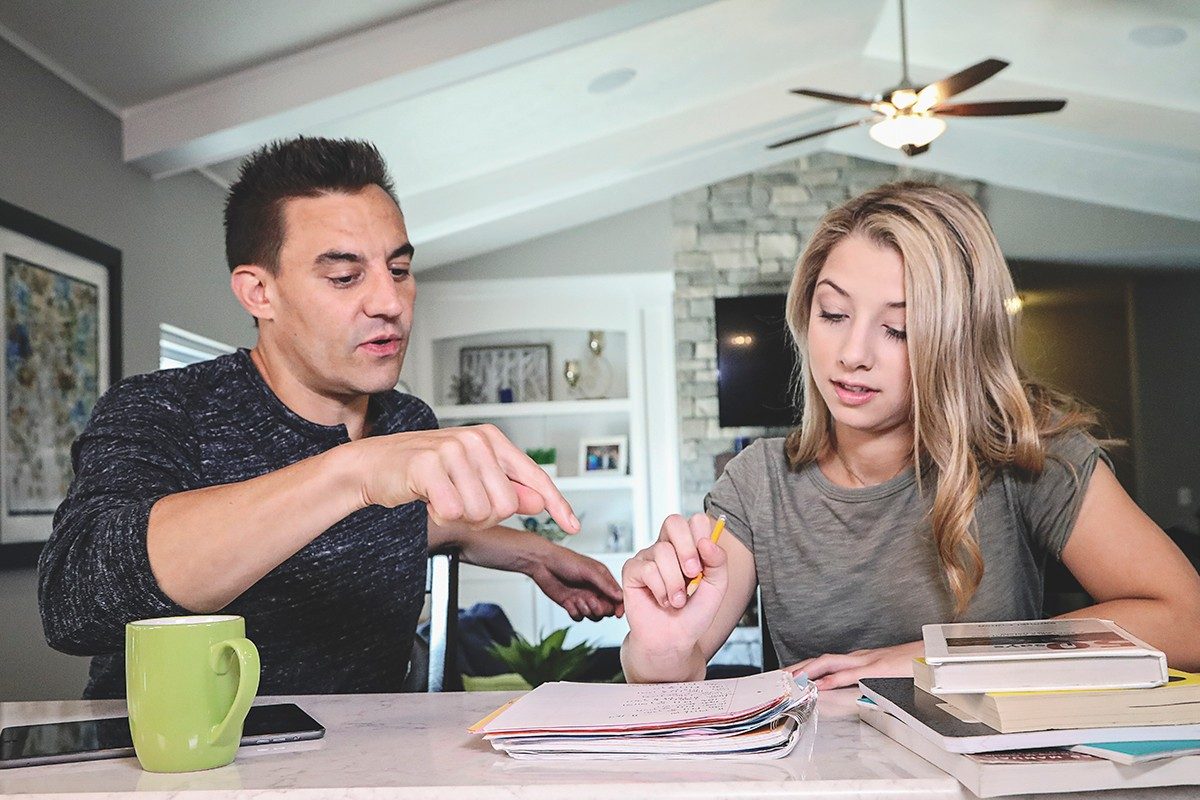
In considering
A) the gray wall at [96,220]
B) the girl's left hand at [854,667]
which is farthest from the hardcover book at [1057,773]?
the gray wall at [96,220]

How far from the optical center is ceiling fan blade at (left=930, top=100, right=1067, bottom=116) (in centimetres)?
387

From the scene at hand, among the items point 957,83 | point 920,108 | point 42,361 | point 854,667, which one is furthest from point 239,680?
point 920,108

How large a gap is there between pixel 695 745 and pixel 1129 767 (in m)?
0.29

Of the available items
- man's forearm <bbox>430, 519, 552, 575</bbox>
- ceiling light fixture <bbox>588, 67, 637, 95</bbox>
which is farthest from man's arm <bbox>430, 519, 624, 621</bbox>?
ceiling light fixture <bbox>588, 67, 637, 95</bbox>

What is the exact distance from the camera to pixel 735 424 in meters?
6.35

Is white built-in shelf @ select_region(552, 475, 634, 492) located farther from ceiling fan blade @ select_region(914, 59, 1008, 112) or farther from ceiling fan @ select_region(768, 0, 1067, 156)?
ceiling fan blade @ select_region(914, 59, 1008, 112)

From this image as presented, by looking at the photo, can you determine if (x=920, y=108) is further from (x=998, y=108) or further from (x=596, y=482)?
(x=596, y=482)

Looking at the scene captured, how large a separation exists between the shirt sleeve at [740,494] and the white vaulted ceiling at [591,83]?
216cm

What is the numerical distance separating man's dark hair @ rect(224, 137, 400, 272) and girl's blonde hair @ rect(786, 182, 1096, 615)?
2.36 feet

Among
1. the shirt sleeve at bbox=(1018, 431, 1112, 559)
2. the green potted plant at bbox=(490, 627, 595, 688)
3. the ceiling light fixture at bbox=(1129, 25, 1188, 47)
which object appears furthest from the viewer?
the ceiling light fixture at bbox=(1129, 25, 1188, 47)

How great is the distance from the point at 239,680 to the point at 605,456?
232 inches

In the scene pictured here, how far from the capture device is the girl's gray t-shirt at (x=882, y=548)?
4.70ft

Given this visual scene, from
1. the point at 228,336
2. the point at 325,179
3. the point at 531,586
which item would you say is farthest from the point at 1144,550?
the point at 531,586

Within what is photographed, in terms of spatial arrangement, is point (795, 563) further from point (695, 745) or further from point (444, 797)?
point (444, 797)
